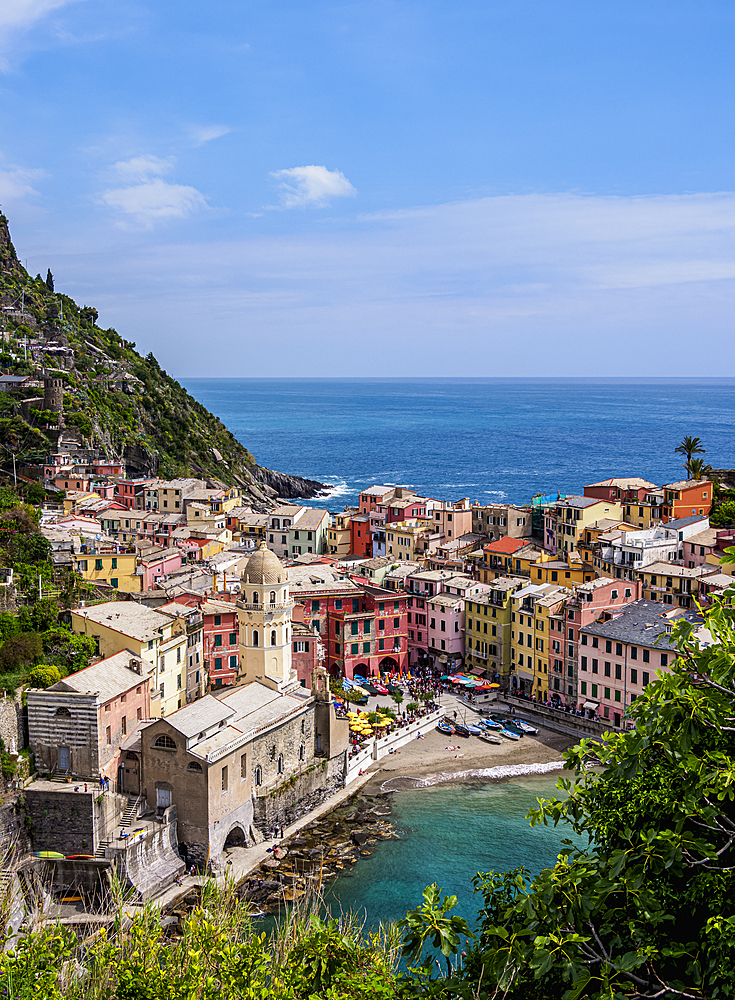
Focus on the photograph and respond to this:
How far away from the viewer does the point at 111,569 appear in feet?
188

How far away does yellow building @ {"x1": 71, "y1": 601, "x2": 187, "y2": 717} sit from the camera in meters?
41.9

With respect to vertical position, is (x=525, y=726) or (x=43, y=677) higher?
(x=43, y=677)

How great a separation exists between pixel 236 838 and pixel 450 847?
8714 millimetres

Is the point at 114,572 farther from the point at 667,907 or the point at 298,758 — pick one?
the point at 667,907

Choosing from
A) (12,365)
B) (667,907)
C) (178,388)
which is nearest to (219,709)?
(667,907)

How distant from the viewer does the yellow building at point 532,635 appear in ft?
170

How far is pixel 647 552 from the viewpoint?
57656 millimetres

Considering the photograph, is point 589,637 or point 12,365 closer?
point 589,637

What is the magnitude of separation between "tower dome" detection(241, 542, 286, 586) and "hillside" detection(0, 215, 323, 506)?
42067 millimetres

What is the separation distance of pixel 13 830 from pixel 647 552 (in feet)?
132

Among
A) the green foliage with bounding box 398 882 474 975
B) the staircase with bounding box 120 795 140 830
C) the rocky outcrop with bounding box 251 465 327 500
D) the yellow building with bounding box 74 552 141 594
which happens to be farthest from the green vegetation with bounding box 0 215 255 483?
the green foliage with bounding box 398 882 474 975

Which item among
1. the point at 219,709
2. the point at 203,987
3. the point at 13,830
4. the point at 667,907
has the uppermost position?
the point at 667,907

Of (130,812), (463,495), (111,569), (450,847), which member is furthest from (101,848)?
(463,495)

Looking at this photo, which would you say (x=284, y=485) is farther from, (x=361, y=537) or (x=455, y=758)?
(x=455, y=758)
